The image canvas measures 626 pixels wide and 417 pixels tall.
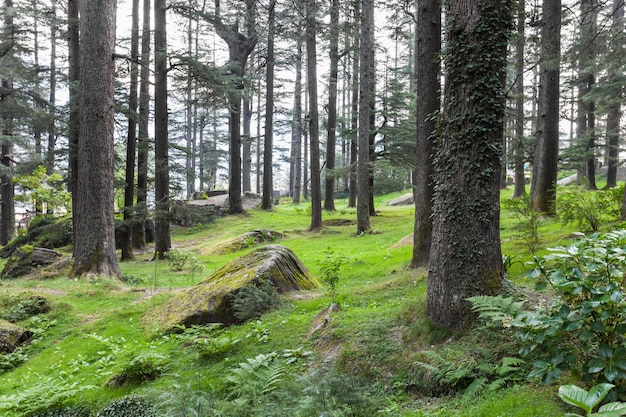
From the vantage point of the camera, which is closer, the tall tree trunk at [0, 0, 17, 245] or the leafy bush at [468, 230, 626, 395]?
the leafy bush at [468, 230, 626, 395]

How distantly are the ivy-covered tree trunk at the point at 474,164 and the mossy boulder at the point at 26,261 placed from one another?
40.6ft

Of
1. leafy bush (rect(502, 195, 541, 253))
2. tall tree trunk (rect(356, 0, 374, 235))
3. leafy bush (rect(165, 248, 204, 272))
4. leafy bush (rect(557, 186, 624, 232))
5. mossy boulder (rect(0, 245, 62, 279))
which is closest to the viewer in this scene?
leafy bush (rect(502, 195, 541, 253))

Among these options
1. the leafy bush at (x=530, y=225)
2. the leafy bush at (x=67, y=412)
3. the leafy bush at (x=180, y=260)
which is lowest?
the leafy bush at (x=67, y=412)

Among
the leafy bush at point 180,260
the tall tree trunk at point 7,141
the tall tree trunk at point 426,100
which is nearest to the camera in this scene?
the tall tree trunk at point 426,100

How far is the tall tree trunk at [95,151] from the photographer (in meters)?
9.43

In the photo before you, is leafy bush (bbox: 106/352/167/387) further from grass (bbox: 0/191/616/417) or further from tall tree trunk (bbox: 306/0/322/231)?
tall tree trunk (bbox: 306/0/322/231)

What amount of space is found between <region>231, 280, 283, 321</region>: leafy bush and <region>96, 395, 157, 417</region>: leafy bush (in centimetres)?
194

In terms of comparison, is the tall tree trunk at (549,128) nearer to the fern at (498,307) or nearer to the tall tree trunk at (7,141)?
the fern at (498,307)

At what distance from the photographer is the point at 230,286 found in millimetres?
6113

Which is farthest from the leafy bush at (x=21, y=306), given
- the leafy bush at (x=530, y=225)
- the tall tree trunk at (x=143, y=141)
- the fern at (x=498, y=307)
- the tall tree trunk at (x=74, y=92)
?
the leafy bush at (x=530, y=225)

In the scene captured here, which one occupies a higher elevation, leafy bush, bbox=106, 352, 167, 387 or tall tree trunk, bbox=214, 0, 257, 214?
tall tree trunk, bbox=214, 0, 257, 214

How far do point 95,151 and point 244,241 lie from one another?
22.2 ft

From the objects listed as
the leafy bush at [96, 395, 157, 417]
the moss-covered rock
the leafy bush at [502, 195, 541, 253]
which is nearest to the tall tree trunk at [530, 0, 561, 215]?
the leafy bush at [502, 195, 541, 253]

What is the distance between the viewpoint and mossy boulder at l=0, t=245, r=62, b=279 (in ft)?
39.2
